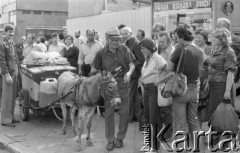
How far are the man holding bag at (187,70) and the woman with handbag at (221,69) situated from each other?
0.54 m

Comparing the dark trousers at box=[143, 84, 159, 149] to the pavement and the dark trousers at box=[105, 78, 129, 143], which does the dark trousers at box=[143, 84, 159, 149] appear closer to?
the pavement

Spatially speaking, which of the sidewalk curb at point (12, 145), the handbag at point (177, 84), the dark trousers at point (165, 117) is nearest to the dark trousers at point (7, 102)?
the sidewalk curb at point (12, 145)

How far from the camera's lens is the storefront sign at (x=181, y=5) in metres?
7.89

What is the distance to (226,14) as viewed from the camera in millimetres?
7812

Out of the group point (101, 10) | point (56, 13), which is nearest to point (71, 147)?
point (101, 10)

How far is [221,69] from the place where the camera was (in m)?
5.40

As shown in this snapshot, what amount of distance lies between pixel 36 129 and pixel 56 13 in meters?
36.7

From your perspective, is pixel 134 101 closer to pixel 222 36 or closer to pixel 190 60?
pixel 222 36

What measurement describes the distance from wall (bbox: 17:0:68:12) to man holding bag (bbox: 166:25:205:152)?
1472 inches

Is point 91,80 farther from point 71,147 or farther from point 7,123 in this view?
point 7,123

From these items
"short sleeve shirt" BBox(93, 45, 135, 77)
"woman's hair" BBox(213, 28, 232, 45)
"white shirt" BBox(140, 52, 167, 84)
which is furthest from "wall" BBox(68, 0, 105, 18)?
"woman's hair" BBox(213, 28, 232, 45)

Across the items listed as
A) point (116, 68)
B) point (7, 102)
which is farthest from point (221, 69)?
point (7, 102)

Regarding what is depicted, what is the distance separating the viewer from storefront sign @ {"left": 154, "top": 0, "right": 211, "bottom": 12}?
7.89 meters

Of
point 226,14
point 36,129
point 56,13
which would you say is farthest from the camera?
point 56,13
